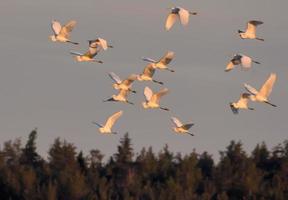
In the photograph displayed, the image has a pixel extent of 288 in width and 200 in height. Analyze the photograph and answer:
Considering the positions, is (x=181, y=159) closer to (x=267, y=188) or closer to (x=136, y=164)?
(x=136, y=164)

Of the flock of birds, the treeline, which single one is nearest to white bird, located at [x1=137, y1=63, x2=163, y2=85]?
the flock of birds

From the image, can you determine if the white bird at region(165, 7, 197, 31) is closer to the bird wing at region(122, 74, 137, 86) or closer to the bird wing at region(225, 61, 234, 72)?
the bird wing at region(225, 61, 234, 72)

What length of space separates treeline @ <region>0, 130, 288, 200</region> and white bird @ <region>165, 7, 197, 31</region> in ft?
160

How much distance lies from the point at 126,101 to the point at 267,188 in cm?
4883

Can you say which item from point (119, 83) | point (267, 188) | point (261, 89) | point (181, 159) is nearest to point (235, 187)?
point (267, 188)

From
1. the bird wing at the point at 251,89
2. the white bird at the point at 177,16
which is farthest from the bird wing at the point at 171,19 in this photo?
the bird wing at the point at 251,89

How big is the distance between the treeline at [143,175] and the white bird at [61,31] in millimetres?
42994

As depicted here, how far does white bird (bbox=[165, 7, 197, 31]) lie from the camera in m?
92.8

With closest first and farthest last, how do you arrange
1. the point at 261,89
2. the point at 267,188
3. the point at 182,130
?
the point at 261,89 → the point at 182,130 → the point at 267,188

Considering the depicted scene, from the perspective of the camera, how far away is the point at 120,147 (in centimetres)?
16762

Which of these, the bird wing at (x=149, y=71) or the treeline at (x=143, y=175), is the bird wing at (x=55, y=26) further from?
the treeline at (x=143, y=175)

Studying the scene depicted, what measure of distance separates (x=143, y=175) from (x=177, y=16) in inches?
2607

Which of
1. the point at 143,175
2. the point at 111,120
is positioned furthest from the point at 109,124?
the point at 143,175

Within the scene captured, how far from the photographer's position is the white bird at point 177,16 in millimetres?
92750
